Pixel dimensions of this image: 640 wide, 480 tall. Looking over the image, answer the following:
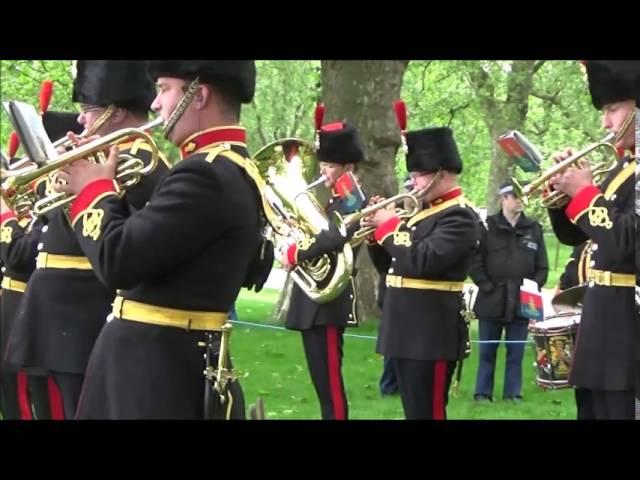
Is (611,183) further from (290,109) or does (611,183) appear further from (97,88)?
(290,109)

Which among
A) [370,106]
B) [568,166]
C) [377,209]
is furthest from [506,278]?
[568,166]

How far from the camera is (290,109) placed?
2430 cm

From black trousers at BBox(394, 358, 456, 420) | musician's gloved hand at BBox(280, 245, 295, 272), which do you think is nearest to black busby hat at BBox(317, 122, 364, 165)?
musician's gloved hand at BBox(280, 245, 295, 272)

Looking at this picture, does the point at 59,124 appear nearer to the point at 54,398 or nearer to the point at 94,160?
the point at 54,398

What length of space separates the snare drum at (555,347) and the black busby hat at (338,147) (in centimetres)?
271

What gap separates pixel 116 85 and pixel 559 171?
2.06 metres

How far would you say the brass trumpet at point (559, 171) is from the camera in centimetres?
492

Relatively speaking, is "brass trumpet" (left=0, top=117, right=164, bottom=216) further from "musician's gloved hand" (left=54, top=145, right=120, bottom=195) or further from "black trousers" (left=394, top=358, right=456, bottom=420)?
"black trousers" (left=394, top=358, right=456, bottom=420)

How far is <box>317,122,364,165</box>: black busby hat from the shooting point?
7848 mm

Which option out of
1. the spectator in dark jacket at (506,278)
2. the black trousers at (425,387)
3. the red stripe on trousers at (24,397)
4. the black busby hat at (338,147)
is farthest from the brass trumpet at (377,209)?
the spectator in dark jacket at (506,278)

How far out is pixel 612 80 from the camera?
4.93 metres

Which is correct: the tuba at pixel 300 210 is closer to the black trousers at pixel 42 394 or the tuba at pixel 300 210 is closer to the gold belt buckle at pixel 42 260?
the gold belt buckle at pixel 42 260

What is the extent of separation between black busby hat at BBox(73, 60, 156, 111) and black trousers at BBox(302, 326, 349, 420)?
9.43ft

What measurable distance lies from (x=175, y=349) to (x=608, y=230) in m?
2.07
